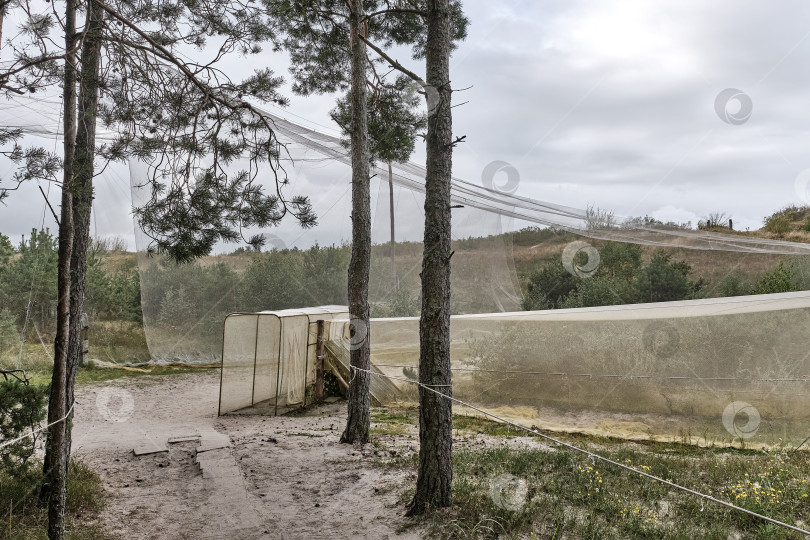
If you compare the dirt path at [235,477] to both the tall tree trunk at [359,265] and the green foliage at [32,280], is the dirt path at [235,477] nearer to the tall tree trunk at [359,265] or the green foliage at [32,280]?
the tall tree trunk at [359,265]

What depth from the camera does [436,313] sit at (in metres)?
4.04

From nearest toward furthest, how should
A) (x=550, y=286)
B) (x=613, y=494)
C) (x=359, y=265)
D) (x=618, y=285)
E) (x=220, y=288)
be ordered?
(x=613, y=494), (x=359, y=265), (x=220, y=288), (x=618, y=285), (x=550, y=286)

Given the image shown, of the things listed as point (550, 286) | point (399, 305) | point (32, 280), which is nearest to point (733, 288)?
point (550, 286)

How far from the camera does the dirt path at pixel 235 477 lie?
163 inches

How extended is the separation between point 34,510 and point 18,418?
65 centimetres

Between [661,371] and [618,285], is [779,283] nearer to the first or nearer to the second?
[618,285]

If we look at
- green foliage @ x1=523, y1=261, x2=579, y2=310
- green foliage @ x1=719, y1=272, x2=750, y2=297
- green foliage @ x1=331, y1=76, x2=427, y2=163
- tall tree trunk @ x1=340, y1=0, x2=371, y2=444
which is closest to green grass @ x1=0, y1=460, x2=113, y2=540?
tall tree trunk @ x1=340, y1=0, x2=371, y2=444

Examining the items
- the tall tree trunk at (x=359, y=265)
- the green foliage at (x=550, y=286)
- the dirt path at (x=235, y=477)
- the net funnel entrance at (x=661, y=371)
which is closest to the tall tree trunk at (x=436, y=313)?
the dirt path at (x=235, y=477)

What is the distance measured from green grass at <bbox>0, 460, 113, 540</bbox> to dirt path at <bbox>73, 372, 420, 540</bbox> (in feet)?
0.49

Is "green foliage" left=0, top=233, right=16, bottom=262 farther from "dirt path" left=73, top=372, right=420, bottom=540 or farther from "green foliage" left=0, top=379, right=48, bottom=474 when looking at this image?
"green foliage" left=0, top=379, right=48, bottom=474

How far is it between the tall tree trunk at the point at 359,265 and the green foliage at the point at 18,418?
9.64 ft

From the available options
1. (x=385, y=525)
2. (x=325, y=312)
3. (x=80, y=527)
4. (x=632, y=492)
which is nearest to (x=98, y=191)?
(x=325, y=312)

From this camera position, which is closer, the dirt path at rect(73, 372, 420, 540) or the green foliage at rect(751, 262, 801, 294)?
the dirt path at rect(73, 372, 420, 540)

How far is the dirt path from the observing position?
13.6 feet
